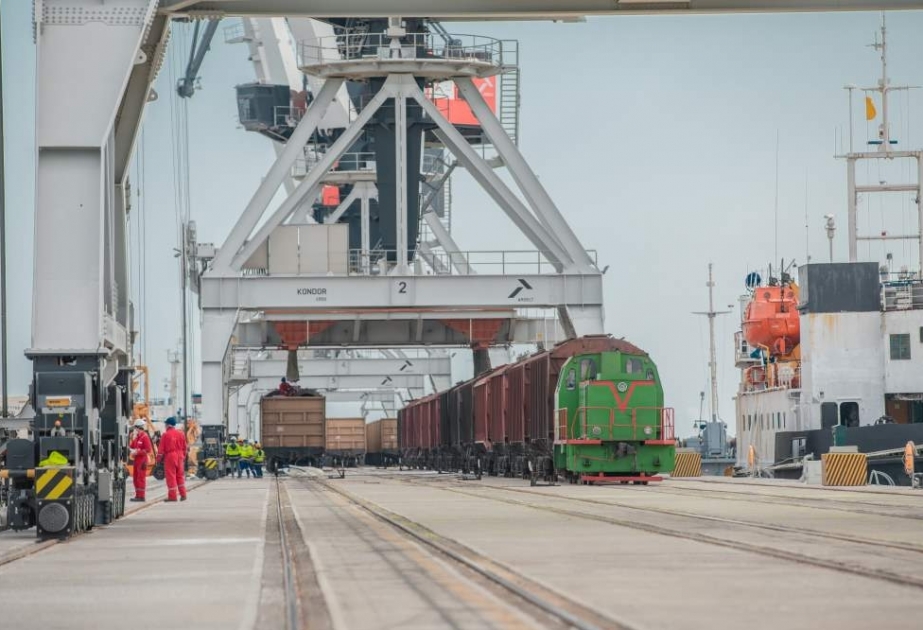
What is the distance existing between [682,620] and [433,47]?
125 feet

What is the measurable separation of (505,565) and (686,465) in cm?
3516

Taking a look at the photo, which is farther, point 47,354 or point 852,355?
point 852,355

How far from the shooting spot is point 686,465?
156 feet

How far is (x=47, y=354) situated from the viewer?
780 inches

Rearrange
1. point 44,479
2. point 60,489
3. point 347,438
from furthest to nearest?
point 347,438, point 60,489, point 44,479

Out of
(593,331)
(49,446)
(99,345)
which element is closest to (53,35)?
(99,345)

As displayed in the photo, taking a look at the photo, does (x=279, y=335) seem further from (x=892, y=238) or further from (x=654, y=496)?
(x=654, y=496)

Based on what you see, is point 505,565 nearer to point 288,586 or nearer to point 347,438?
point 288,586

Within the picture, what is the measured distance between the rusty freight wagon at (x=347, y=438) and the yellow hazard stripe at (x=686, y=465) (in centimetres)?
3641

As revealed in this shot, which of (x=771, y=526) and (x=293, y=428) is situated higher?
(x=293, y=428)

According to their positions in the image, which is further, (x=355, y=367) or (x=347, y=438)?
(x=347, y=438)

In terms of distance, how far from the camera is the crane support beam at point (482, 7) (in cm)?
2181

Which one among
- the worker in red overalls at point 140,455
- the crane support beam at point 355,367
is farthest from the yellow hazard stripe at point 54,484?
the crane support beam at point 355,367

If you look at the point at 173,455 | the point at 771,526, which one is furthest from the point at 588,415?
the point at 771,526
